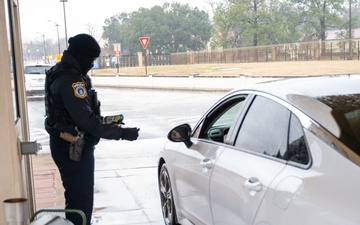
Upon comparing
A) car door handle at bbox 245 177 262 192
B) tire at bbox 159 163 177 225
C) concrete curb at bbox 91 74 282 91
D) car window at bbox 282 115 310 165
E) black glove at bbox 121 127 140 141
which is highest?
car window at bbox 282 115 310 165

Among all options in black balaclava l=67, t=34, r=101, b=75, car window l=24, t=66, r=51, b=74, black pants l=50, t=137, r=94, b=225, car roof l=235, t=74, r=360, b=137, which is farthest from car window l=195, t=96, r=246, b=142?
car window l=24, t=66, r=51, b=74

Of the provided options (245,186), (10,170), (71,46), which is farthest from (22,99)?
(245,186)

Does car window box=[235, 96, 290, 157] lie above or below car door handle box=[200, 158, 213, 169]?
above

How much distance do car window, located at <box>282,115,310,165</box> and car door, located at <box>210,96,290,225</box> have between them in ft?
0.20

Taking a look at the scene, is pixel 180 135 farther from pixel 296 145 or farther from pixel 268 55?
pixel 268 55

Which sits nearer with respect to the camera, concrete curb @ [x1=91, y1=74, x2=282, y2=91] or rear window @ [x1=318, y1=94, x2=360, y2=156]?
rear window @ [x1=318, y1=94, x2=360, y2=156]

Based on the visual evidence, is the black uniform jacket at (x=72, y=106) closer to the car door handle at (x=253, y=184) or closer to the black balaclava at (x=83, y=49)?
the black balaclava at (x=83, y=49)

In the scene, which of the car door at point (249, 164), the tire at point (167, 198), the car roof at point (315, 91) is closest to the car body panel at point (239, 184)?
the car door at point (249, 164)

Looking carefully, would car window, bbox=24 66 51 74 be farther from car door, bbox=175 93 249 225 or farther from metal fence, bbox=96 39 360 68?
metal fence, bbox=96 39 360 68

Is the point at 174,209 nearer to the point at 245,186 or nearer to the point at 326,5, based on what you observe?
the point at 245,186

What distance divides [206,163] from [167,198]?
4.73 feet

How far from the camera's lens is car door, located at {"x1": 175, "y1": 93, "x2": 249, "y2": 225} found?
3920mm

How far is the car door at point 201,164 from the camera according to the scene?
12.9 ft

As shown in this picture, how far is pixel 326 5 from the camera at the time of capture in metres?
58.5
